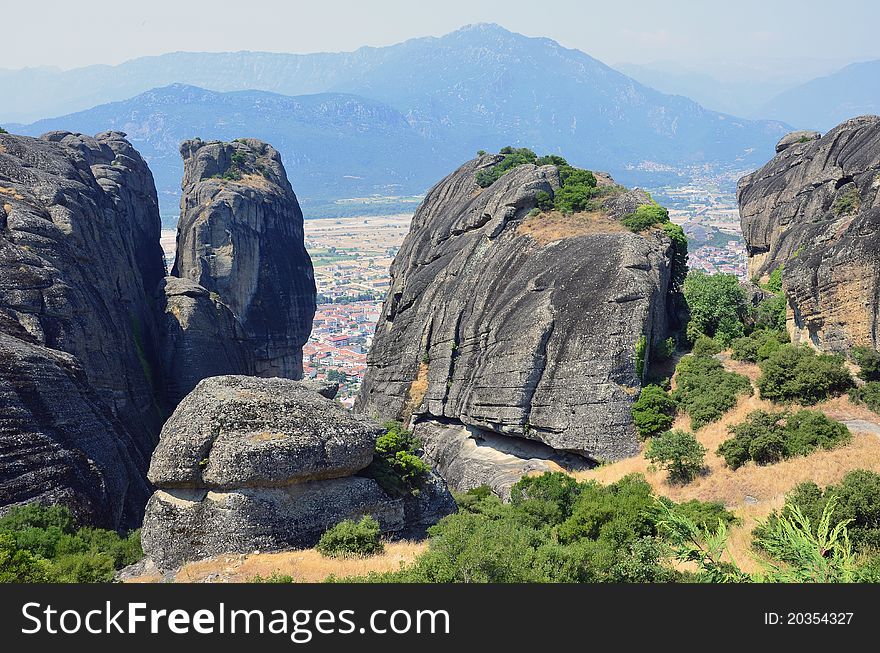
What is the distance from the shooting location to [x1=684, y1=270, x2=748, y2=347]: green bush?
130 ft

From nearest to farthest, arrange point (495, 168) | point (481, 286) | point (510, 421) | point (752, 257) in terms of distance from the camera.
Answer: point (510, 421) < point (481, 286) < point (495, 168) < point (752, 257)

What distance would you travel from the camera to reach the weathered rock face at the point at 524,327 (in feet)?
111

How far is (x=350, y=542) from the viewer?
71.6 ft

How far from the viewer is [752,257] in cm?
6862

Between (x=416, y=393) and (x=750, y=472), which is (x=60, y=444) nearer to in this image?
(x=416, y=393)

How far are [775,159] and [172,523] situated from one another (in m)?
67.0

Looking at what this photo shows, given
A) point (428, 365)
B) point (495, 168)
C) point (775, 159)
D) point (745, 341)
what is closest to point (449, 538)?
point (745, 341)

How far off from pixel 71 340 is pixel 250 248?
36.8 m

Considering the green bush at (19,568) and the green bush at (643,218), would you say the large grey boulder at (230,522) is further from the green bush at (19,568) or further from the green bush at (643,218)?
the green bush at (643,218)

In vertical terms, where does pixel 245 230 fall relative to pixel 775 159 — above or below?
below

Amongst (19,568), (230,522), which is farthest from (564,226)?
(19,568)

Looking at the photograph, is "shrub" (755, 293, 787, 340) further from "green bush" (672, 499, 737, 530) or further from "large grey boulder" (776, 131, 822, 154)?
"large grey boulder" (776, 131, 822, 154)

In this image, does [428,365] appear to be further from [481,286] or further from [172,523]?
[172,523]

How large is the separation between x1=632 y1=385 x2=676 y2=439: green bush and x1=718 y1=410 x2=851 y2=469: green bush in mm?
3503
